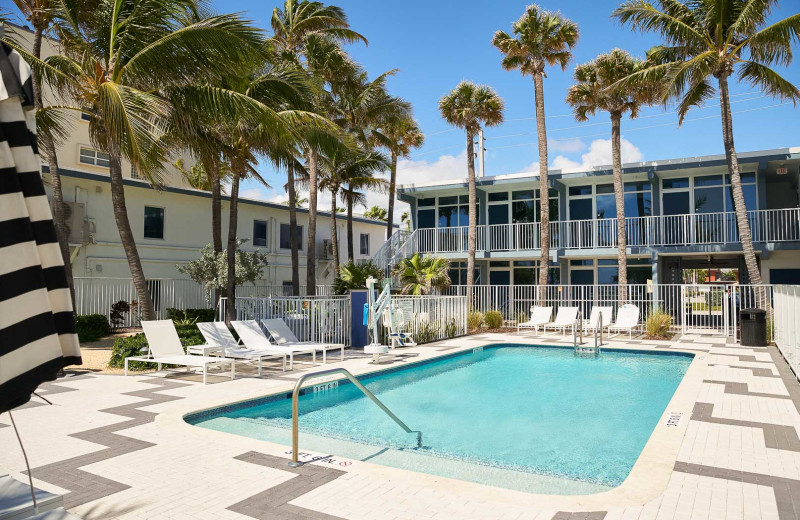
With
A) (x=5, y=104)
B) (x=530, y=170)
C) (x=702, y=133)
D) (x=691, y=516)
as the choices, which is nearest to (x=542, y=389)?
→ (x=691, y=516)

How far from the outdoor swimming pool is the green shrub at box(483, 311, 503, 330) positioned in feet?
21.4

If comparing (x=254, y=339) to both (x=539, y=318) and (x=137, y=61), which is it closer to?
(x=137, y=61)

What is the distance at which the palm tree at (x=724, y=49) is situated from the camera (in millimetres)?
15773

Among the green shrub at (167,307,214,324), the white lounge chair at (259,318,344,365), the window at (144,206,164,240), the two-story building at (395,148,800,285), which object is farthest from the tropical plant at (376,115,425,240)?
the white lounge chair at (259,318,344,365)

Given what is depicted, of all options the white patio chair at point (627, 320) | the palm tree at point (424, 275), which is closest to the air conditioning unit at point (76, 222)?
the palm tree at point (424, 275)

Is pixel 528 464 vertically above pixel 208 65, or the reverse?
pixel 208 65

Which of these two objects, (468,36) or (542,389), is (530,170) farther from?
(542,389)

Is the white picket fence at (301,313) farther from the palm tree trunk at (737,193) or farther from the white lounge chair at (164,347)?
the palm tree trunk at (737,193)

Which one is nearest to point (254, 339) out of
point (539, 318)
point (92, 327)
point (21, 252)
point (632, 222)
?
point (92, 327)

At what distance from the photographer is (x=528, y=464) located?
5.95 m

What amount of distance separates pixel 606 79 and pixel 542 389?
14304 millimetres

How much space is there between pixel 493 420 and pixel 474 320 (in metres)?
10.9

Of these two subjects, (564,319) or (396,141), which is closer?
(564,319)

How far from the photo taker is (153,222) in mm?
21531
